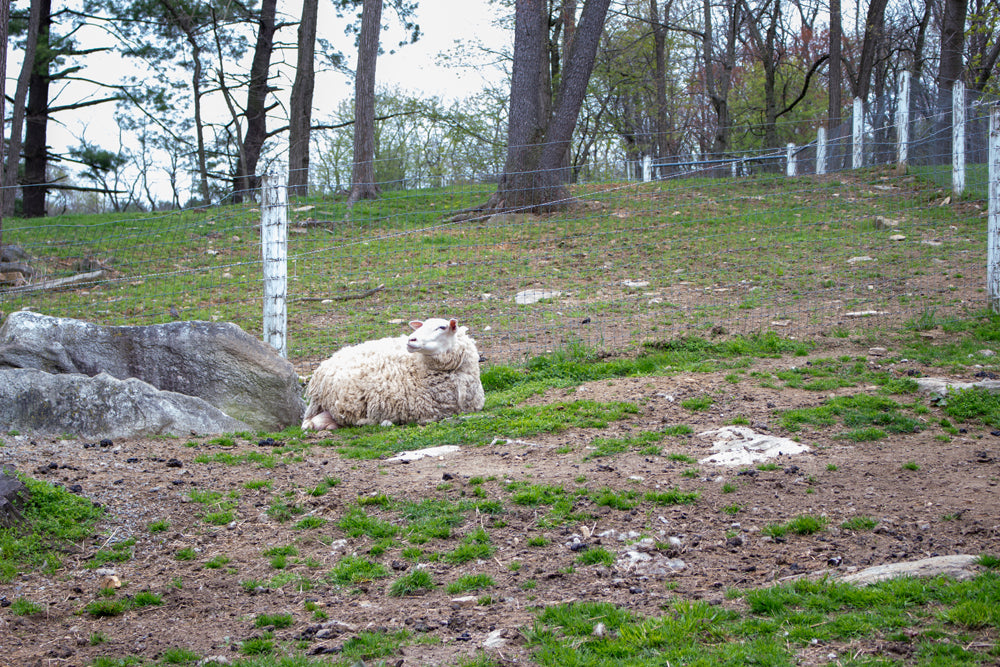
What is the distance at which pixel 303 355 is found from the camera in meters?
8.95

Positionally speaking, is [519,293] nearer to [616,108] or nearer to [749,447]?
[749,447]

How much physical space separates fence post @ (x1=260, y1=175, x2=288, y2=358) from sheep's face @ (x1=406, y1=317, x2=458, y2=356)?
171 cm

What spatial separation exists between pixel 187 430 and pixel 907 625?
5.08m

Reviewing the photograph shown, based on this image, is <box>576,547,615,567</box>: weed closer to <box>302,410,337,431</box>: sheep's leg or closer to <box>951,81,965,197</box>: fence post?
<box>302,410,337,431</box>: sheep's leg

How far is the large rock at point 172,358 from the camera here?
6.68m

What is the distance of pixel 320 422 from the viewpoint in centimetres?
704

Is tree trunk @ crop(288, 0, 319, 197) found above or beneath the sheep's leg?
above

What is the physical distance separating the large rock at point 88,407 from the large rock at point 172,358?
57 cm

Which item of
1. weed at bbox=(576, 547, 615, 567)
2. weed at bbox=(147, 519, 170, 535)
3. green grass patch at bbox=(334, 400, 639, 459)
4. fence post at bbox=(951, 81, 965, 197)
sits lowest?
weed at bbox=(576, 547, 615, 567)

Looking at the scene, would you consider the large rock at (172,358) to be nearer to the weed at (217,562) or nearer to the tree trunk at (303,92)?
the weed at (217,562)

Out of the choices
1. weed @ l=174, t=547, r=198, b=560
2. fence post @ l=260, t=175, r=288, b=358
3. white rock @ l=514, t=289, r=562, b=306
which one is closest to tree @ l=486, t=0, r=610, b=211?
white rock @ l=514, t=289, r=562, b=306

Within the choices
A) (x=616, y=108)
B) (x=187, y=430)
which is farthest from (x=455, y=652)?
(x=616, y=108)

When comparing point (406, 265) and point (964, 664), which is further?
point (406, 265)

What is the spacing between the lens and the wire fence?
9.15 m
